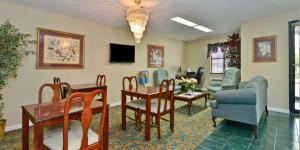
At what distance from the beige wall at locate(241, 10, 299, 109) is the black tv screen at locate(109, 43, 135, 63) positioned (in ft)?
11.3

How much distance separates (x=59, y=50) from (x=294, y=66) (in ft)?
18.3

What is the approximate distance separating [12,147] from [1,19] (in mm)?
2371

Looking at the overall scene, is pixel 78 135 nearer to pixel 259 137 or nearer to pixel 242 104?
pixel 242 104

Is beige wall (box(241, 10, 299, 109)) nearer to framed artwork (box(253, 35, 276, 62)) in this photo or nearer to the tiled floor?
framed artwork (box(253, 35, 276, 62))

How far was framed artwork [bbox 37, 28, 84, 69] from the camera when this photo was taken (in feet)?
11.1

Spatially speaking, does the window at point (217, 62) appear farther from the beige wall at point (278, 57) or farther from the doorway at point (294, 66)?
the doorway at point (294, 66)

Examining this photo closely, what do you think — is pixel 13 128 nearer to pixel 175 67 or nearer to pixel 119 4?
A: pixel 119 4

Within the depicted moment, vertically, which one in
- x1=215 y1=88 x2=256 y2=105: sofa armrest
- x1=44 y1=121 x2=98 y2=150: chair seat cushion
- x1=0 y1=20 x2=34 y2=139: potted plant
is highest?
x1=0 y1=20 x2=34 y2=139: potted plant

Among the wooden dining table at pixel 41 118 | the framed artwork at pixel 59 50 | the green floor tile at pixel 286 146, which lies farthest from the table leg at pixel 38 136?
the green floor tile at pixel 286 146

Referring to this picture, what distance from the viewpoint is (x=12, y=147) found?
2.28m

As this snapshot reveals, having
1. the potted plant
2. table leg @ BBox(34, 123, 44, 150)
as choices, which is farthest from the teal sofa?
the potted plant

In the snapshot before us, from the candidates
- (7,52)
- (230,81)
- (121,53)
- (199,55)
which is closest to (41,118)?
(7,52)

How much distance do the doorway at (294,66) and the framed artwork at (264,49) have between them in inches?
14.0

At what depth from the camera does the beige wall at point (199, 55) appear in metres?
6.84
